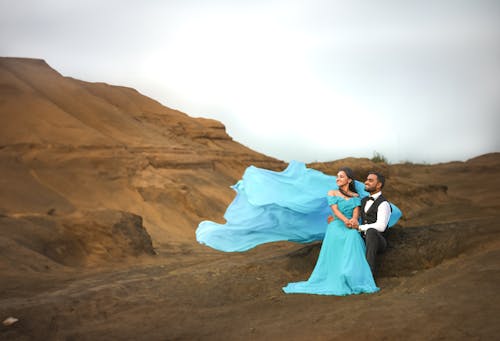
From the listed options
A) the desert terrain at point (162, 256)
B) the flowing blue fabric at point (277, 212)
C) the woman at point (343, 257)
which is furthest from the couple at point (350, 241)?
the flowing blue fabric at point (277, 212)

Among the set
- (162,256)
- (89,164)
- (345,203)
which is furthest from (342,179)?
(89,164)

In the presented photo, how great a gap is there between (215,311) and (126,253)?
5.32 metres

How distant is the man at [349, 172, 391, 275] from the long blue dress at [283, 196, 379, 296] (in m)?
0.10

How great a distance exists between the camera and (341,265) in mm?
6145

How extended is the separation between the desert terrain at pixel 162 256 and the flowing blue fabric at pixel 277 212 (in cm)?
60

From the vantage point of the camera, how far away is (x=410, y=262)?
22.2 ft

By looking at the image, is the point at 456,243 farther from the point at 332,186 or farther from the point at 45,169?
the point at 45,169

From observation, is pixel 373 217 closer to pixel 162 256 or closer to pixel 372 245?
pixel 372 245

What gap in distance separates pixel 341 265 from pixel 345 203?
77 cm

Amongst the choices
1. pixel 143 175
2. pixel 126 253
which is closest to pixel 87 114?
pixel 143 175

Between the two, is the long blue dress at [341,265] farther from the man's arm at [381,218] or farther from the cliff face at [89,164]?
the cliff face at [89,164]

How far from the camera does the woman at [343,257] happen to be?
6.03m

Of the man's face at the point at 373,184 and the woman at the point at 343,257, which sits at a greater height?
the man's face at the point at 373,184

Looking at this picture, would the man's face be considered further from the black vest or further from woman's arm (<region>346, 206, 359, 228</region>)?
woman's arm (<region>346, 206, 359, 228</region>)
